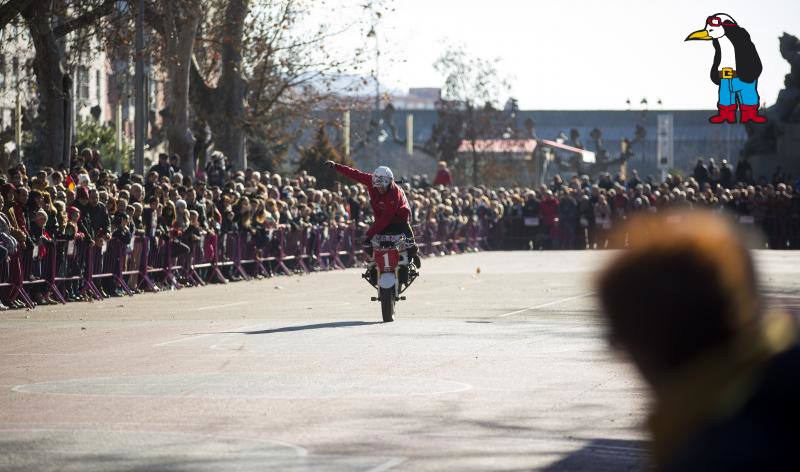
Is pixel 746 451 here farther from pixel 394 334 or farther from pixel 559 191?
pixel 559 191

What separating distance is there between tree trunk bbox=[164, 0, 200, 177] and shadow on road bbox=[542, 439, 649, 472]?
88.6ft

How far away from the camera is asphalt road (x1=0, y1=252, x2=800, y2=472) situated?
873 centimetres

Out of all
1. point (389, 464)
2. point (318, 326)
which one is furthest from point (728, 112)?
point (389, 464)

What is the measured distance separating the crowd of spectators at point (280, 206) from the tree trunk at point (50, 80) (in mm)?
1252

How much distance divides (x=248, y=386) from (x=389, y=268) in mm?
7812

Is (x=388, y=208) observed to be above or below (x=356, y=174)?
below

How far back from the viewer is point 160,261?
1097 inches

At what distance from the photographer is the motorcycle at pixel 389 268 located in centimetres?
1973

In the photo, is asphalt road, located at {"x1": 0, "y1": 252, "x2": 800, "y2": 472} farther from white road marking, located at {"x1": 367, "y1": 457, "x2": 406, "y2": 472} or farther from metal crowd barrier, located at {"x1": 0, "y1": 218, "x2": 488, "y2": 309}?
metal crowd barrier, located at {"x1": 0, "y1": 218, "x2": 488, "y2": 309}

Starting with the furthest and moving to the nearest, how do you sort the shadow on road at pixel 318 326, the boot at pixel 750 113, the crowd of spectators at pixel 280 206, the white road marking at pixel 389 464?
the boot at pixel 750 113
the crowd of spectators at pixel 280 206
the shadow on road at pixel 318 326
the white road marking at pixel 389 464

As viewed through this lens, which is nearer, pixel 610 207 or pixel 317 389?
pixel 317 389

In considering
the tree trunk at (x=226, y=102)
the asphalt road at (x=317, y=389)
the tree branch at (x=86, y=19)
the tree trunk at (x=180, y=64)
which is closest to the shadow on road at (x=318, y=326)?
the asphalt road at (x=317, y=389)

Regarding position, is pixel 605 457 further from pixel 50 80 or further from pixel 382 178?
pixel 50 80

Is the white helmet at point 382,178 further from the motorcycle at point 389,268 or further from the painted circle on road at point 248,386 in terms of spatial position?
the painted circle on road at point 248,386
